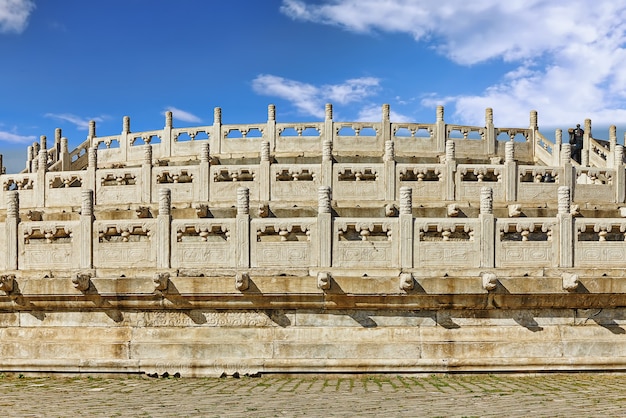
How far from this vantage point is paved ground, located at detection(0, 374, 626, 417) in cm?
863

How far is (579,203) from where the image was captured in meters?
16.5

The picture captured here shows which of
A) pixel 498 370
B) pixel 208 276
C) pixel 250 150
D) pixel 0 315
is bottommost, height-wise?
pixel 498 370

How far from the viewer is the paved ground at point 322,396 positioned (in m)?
8.63

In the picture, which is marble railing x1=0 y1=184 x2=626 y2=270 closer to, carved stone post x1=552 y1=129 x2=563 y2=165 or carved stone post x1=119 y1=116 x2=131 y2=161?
carved stone post x1=552 y1=129 x2=563 y2=165

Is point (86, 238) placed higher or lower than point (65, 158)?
lower

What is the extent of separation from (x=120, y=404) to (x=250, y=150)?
15980 mm

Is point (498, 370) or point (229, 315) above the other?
point (229, 315)

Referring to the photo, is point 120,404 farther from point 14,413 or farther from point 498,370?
point 498,370

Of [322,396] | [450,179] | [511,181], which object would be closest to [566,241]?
[511,181]

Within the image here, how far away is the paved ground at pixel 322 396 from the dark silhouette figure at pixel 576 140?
21.4 metres

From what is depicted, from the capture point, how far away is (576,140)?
3103cm

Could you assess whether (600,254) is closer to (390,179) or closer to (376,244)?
(376,244)

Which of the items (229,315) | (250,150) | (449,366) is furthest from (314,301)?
(250,150)

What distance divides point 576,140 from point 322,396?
2689 cm
